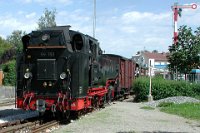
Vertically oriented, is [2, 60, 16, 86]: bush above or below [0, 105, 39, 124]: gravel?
above

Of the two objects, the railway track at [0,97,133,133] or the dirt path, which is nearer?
the railway track at [0,97,133,133]

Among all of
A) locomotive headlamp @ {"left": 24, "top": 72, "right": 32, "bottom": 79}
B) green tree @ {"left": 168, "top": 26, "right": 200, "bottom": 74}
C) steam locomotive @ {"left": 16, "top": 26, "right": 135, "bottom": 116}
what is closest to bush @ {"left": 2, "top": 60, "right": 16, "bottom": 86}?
green tree @ {"left": 168, "top": 26, "right": 200, "bottom": 74}

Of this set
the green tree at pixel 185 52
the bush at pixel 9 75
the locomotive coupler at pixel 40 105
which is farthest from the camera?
the bush at pixel 9 75

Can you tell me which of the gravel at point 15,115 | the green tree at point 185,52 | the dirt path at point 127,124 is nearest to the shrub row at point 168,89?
the green tree at point 185,52

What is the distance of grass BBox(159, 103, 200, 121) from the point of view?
61.7 feet

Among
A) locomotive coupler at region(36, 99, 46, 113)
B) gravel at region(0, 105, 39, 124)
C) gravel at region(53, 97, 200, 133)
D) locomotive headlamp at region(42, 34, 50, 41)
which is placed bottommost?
Answer: gravel at region(53, 97, 200, 133)

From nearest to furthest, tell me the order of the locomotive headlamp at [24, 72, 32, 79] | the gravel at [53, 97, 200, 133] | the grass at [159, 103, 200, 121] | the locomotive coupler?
1. the gravel at [53, 97, 200, 133]
2. the locomotive coupler
3. the locomotive headlamp at [24, 72, 32, 79]
4. the grass at [159, 103, 200, 121]

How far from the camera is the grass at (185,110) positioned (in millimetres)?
18800

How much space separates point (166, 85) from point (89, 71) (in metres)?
13.5

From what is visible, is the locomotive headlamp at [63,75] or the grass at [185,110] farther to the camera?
the grass at [185,110]

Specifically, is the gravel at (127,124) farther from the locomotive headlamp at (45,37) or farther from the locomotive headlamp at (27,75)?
the locomotive headlamp at (45,37)

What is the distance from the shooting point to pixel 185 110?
20.9 metres

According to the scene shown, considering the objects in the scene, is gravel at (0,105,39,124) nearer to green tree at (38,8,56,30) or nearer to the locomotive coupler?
the locomotive coupler

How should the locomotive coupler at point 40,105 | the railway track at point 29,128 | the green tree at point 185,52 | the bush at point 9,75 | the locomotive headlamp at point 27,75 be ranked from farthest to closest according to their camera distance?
the bush at point 9,75 → the green tree at point 185,52 → the locomotive headlamp at point 27,75 → the locomotive coupler at point 40,105 → the railway track at point 29,128
